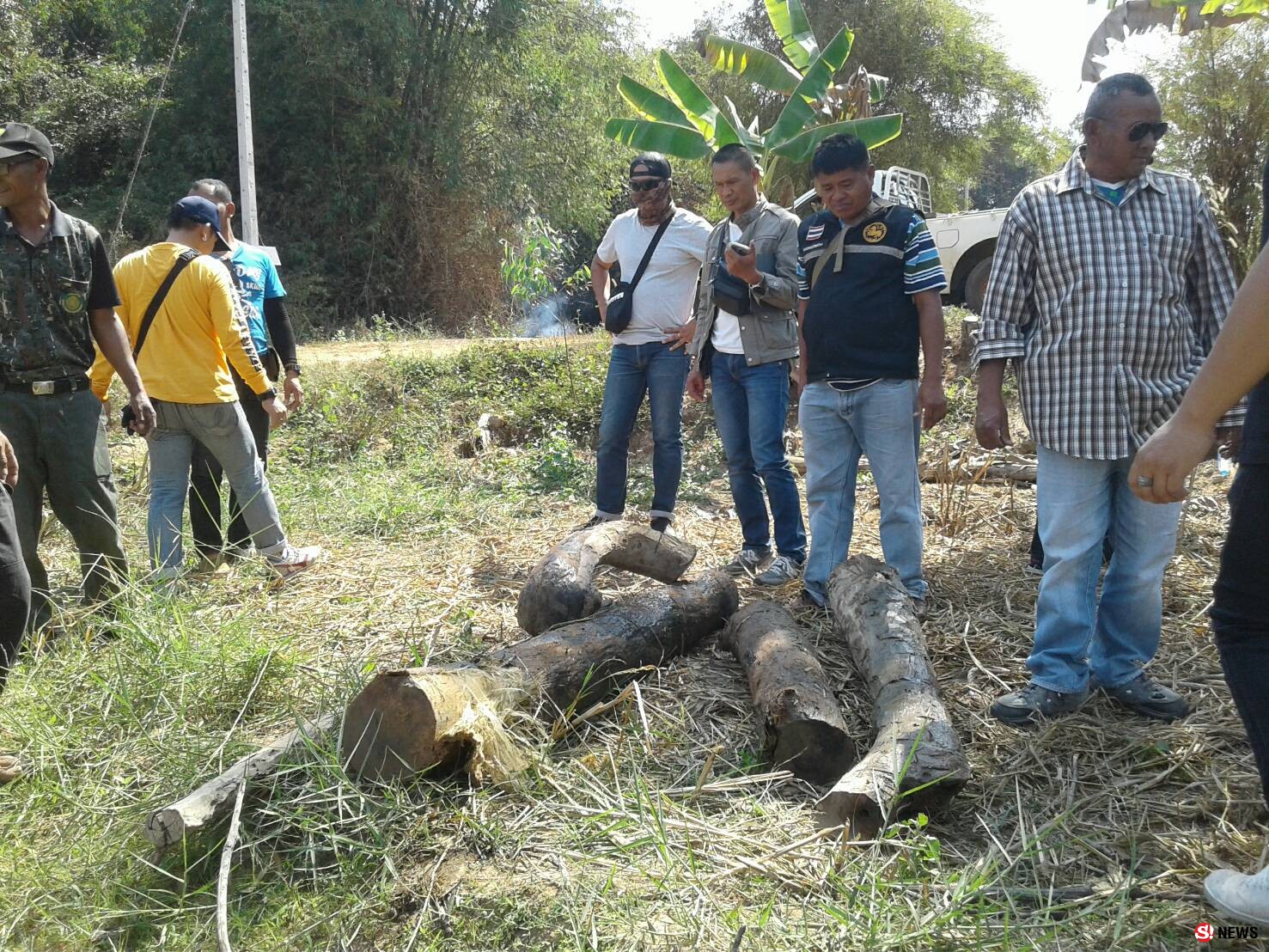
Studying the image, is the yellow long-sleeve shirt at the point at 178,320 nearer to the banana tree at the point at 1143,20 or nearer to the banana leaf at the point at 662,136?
the banana tree at the point at 1143,20

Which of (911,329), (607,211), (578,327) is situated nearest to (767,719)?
(911,329)

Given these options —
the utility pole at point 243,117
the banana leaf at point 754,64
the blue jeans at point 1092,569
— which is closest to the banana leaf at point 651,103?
the banana leaf at point 754,64

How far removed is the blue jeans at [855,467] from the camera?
148 inches

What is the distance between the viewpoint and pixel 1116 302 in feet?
9.32

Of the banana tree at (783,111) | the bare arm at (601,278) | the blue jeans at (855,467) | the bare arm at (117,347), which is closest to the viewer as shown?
the blue jeans at (855,467)

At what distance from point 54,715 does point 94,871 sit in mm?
861

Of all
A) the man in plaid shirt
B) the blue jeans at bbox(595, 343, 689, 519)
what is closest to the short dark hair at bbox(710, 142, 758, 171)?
the blue jeans at bbox(595, 343, 689, 519)

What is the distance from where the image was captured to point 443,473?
23.6 ft

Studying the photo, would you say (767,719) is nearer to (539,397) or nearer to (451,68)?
(539,397)

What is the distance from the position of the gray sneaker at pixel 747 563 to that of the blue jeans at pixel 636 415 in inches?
21.0

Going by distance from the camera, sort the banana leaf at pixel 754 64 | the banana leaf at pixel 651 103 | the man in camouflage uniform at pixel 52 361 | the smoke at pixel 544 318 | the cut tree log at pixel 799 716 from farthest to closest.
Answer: the smoke at pixel 544 318
the banana leaf at pixel 754 64
the banana leaf at pixel 651 103
the man in camouflage uniform at pixel 52 361
the cut tree log at pixel 799 716

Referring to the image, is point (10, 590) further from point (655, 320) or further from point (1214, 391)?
point (1214, 391)

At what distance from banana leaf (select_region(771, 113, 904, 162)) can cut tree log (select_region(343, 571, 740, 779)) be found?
23.3ft

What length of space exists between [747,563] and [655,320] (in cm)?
134
